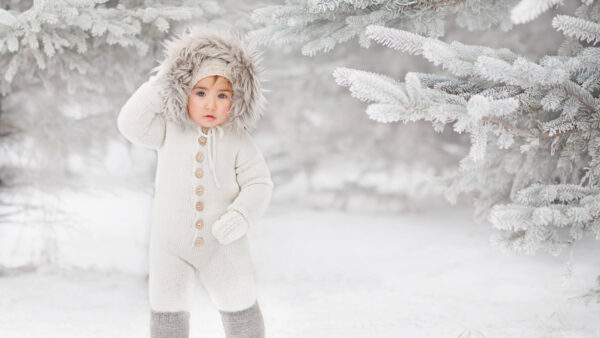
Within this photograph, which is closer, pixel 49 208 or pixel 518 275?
pixel 518 275

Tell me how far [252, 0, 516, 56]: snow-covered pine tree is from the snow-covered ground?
1.47 m

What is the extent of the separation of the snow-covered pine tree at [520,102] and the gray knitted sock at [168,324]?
1.25m

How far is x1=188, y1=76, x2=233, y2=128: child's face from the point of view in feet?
7.55

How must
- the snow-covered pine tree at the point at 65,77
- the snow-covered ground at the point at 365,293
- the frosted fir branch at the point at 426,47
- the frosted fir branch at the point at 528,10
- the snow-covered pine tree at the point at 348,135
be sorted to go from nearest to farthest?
the frosted fir branch at the point at 528,10
the frosted fir branch at the point at 426,47
the snow-covered pine tree at the point at 65,77
the snow-covered ground at the point at 365,293
the snow-covered pine tree at the point at 348,135

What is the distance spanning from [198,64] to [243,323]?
1.18 m

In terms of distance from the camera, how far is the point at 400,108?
6.53 ft

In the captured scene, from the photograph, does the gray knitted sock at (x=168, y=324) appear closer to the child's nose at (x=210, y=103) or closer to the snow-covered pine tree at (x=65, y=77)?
the child's nose at (x=210, y=103)

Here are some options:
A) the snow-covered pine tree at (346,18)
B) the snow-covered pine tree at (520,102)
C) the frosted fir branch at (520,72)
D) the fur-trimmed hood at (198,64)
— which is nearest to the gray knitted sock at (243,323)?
the fur-trimmed hood at (198,64)

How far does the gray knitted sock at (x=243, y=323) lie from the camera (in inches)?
93.0

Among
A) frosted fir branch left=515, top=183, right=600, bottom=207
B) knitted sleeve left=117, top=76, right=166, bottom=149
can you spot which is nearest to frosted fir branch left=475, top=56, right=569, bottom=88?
frosted fir branch left=515, top=183, right=600, bottom=207

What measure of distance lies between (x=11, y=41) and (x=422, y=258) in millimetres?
3451

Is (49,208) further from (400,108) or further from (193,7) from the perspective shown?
(400,108)

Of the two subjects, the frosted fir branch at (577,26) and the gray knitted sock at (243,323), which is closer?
the frosted fir branch at (577,26)

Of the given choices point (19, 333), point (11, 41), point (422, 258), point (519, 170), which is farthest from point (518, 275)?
point (11, 41)
